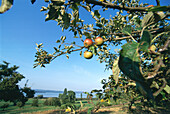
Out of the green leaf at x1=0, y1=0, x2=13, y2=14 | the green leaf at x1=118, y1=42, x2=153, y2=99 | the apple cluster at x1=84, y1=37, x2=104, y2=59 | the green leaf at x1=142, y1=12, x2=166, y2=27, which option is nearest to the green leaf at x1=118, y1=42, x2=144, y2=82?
the green leaf at x1=118, y1=42, x2=153, y2=99

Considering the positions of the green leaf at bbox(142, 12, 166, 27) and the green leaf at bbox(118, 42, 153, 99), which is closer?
the green leaf at bbox(118, 42, 153, 99)

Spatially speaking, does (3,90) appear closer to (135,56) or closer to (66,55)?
(66,55)

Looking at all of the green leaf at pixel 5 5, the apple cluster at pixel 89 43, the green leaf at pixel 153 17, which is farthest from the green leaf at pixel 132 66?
the apple cluster at pixel 89 43

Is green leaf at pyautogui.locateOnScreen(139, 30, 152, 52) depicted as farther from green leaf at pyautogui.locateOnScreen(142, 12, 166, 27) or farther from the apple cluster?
the apple cluster

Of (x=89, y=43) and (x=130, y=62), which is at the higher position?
(x=89, y=43)

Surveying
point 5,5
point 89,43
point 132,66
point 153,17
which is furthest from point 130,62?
point 89,43

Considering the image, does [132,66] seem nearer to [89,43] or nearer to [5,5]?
[5,5]

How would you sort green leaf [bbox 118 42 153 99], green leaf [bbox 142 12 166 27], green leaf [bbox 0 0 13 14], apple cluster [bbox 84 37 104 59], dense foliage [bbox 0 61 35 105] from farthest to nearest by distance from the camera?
1. dense foliage [bbox 0 61 35 105]
2. apple cluster [bbox 84 37 104 59]
3. green leaf [bbox 142 12 166 27]
4. green leaf [bbox 0 0 13 14]
5. green leaf [bbox 118 42 153 99]

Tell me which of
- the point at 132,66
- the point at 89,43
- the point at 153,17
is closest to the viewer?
the point at 132,66

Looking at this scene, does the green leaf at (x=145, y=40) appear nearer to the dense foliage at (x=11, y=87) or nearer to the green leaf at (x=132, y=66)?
the green leaf at (x=132, y=66)

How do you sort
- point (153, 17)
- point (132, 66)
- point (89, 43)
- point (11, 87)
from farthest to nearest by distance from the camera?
point (11, 87) → point (89, 43) → point (153, 17) → point (132, 66)

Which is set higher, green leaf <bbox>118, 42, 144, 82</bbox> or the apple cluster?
the apple cluster

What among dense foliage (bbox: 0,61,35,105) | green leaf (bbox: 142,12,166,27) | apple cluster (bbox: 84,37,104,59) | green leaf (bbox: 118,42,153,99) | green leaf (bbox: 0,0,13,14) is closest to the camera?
green leaf (bbox: 118,42,153,99)

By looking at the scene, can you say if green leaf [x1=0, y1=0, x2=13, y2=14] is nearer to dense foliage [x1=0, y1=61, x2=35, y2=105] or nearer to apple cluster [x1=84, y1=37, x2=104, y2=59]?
apple cluster [x1=84, y1=37, x2=104, y2=59]
